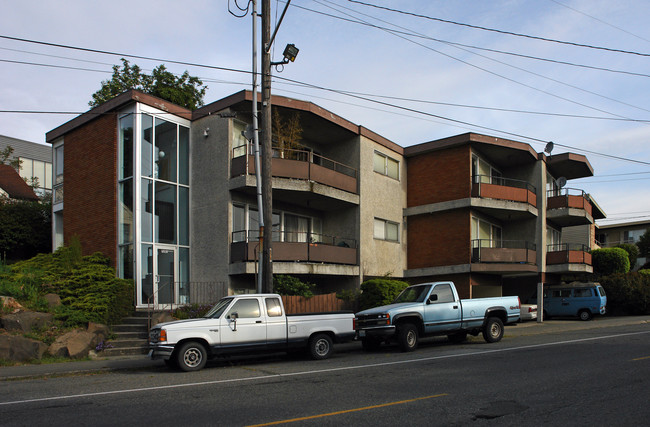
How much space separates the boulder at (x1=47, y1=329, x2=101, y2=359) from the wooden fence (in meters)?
6.12

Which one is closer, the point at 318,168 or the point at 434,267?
the point at 318,168

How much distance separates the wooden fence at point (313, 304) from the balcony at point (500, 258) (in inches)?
305

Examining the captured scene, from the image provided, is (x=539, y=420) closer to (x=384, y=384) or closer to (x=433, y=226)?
(x=384, y=384)

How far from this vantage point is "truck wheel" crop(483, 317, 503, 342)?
1658 centimetres

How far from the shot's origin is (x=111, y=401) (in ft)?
28.7

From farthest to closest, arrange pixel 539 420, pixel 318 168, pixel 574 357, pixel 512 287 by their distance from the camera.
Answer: pixel 512 287 → pixel 318 168 → pixel 574 357 → pixel 539 420

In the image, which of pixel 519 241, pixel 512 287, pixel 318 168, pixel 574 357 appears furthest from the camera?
pixel 512 287

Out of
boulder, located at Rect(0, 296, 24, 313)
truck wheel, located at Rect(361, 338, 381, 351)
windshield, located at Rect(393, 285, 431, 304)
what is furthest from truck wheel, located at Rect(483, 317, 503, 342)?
boulder, located at Rect(0, 296, 24, 313)

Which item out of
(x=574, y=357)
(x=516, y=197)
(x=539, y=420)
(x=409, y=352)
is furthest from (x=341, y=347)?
(x=516, y=197)

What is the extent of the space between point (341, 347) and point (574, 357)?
21.9ft

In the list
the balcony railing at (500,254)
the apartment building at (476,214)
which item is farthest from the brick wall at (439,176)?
the balcony railing at (500,254)

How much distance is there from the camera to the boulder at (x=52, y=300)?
56.5 ft

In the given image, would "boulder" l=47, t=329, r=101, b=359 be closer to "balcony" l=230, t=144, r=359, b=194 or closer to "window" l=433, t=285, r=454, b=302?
"balcony" l=230, t=144, r=359, b=194

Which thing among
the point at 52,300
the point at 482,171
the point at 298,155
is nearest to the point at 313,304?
the point at 298,155
